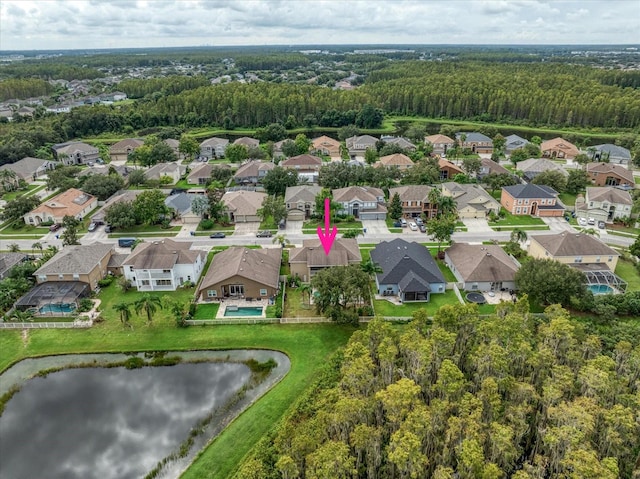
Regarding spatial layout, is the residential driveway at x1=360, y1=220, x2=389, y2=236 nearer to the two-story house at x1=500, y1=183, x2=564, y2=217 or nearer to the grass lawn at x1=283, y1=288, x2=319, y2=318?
the grass lawn at x1=283, y1=288, x2=319, y2=318

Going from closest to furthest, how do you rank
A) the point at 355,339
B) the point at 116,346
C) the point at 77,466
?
1. the point at 77,466
2. the point at 355,339
3. the point at 116,346

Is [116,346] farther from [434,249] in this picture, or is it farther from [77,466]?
[434,249]

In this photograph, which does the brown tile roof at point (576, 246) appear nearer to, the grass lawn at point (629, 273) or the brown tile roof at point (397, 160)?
the grass lawn at point (629, 273)

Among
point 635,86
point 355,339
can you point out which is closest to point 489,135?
point 635,86

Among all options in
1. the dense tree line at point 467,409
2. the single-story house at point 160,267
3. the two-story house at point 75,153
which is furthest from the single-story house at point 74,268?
the two-story house at point 75,153

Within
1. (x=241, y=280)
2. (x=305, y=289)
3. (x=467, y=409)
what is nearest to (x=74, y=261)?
(x=241, y=280)
